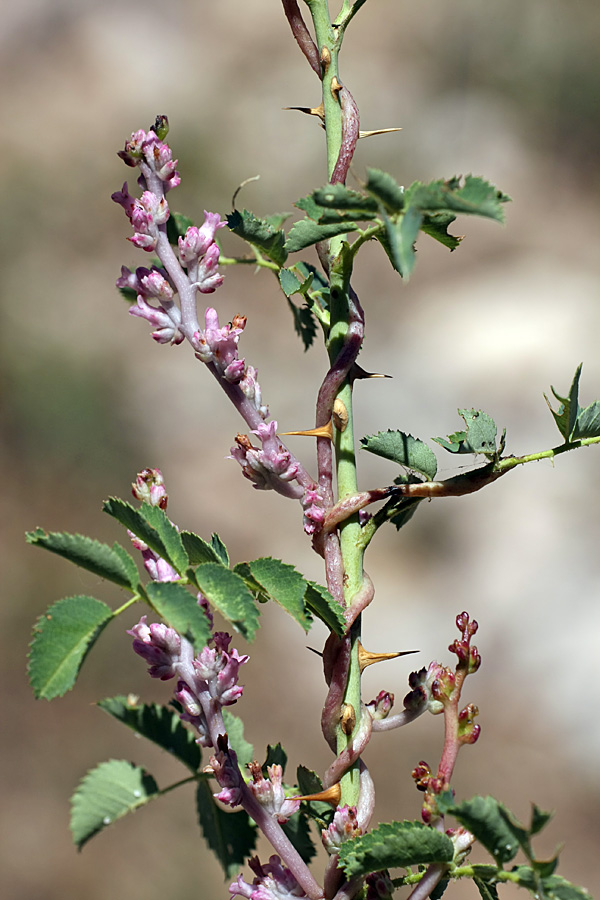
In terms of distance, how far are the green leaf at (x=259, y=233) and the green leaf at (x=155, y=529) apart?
0.25 metres

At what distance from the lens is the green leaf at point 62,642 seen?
1.77ft

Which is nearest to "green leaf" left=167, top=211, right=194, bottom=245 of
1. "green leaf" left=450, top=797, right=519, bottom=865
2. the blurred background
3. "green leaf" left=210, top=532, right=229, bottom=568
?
"green leaf" left=210, top=532, right=229, bottom=568

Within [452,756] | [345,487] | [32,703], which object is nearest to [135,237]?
[345,487]

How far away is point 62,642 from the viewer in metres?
0.56

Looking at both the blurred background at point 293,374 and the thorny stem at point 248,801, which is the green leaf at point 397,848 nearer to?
the thorny stem at point 248,801

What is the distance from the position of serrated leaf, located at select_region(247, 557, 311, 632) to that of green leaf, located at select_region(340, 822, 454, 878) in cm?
15

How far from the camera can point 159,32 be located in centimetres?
493

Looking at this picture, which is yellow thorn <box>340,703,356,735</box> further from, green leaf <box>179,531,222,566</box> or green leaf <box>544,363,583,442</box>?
green leaf <box>544,363,583,442</box>

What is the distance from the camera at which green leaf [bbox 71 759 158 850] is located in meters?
0.64

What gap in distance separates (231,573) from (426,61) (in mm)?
4995

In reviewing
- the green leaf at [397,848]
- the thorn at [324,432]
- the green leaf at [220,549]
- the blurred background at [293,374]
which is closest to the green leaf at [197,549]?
the green leaf at [220,549]

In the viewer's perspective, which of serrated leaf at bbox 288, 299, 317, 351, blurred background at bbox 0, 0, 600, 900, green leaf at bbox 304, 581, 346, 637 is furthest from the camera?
blurred background at bbox 0, 0, 600, 900

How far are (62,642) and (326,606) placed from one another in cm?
18

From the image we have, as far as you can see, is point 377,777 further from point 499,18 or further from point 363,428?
point 499,18
